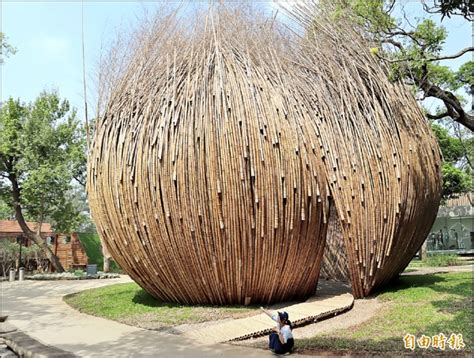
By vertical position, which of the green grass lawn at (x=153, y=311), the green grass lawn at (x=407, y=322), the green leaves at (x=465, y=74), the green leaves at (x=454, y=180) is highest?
the green leaves at (x=465, y=74)

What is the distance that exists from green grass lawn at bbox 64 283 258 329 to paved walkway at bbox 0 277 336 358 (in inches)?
11.4

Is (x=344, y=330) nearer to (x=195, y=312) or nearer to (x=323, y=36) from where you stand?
(x=195, y=312)

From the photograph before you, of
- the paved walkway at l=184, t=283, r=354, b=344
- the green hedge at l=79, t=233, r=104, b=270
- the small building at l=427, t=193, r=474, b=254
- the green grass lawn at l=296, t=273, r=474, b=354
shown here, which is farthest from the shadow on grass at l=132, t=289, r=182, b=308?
the small building at l=427, t=193, r=474, b=254

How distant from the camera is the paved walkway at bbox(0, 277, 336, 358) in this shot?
261 inches

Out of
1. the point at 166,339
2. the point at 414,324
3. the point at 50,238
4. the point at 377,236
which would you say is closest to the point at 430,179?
the point at 377,236

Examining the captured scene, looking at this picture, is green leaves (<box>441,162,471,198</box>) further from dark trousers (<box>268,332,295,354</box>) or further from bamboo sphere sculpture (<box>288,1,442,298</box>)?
dark trousers (<box>268,332,295,354</box>)

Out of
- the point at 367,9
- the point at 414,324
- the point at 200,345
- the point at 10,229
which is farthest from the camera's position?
the point at 10,229

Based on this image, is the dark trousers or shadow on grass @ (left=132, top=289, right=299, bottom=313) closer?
the dark trousers

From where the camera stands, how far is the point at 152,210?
8.68 m

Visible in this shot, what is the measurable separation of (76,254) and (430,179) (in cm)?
2510

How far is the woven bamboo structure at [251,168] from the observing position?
28.1 ft

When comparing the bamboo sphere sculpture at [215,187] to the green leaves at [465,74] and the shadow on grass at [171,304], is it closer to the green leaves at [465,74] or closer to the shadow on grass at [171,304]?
the shadow on grass at [171,304]

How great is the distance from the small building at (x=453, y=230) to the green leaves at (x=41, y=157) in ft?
70.8

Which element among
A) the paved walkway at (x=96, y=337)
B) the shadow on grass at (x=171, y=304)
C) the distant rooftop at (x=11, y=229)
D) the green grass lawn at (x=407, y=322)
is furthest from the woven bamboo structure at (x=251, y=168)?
the distant rooftop at (x=11, y=229)
